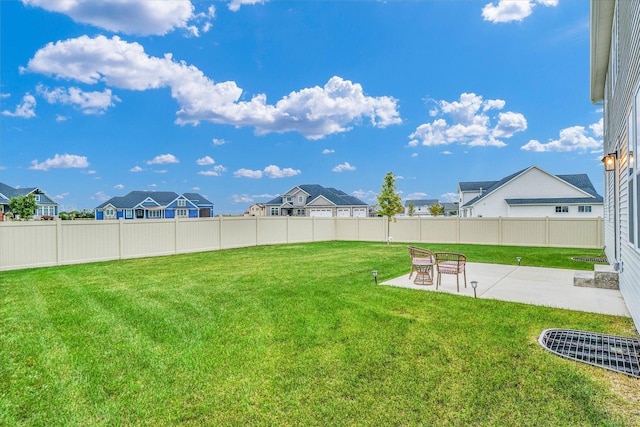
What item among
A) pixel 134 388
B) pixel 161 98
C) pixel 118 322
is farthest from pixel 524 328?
pixel 161 98

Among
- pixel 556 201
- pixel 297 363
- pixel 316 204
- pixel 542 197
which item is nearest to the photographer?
pixel 297 363

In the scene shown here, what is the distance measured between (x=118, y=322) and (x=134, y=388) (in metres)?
2.22

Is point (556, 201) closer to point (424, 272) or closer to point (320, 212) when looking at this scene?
point (320, 212)

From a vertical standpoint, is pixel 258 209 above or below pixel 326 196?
below

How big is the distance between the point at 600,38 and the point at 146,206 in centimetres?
4716

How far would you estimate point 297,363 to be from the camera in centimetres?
333

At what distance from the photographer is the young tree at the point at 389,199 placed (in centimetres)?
1842

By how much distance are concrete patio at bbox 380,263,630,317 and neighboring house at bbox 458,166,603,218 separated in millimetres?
22894

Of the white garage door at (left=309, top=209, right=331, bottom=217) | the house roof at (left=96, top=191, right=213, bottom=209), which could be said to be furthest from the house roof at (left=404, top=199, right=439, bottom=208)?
the house roof at (left=96, top=191, right=213, bottom=209)

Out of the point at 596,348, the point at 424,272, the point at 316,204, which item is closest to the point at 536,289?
the point at 424,272

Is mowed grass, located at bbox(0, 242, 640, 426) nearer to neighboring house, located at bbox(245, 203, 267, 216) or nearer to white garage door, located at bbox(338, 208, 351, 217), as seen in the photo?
white garage door, located at bbox(338, 208, 351, 217)

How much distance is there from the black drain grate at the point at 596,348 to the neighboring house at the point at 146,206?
44856 mm

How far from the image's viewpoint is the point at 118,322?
475 cm

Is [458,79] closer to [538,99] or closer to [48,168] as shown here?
[538,99]
